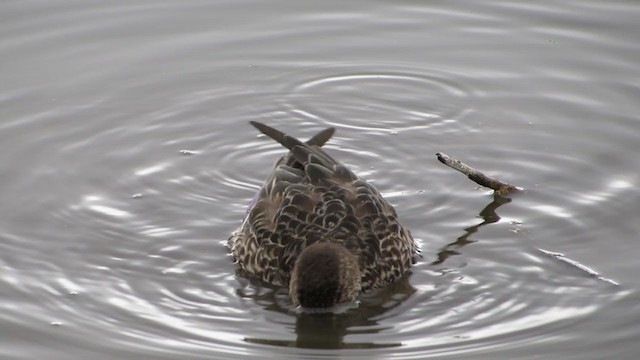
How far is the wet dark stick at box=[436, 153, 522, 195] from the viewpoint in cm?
1164

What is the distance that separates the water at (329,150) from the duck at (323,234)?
0.18 meters

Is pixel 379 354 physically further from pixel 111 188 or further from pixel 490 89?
pixel 490 89

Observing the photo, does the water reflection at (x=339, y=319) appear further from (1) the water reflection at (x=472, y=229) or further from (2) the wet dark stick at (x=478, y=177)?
(2) the wet dark stick at (x=478, y=177)

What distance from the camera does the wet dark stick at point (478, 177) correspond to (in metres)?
11.6

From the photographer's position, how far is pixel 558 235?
11.2 metres

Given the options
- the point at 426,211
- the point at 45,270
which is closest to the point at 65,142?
the point at 45,270

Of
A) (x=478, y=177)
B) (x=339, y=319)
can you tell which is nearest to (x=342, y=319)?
(x=339, y=319)

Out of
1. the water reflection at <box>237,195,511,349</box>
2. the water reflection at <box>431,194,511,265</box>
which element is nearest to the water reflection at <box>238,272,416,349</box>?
the water reflection at <box>237,195,511,349</box>

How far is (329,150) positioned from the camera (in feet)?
42.2

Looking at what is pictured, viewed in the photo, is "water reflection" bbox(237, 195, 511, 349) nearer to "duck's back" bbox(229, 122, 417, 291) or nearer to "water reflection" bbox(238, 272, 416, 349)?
"water reflection" bbox(238, 272, 416, 349)

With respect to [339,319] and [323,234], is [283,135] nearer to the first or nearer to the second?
[323,234]

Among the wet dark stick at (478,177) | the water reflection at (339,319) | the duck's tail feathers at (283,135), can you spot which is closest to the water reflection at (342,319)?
the water reflection at (339,319)

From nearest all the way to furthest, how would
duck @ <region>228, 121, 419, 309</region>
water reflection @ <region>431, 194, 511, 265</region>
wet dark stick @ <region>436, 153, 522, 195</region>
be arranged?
1. duck @ <region>228, 121, 419, 309</region>
2. water reflection @ <region>431, 194, 511, 265</region>
3. wet dark stick @ <region>436, 153, 522, 195</region>

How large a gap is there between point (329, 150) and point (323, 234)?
2357mm
